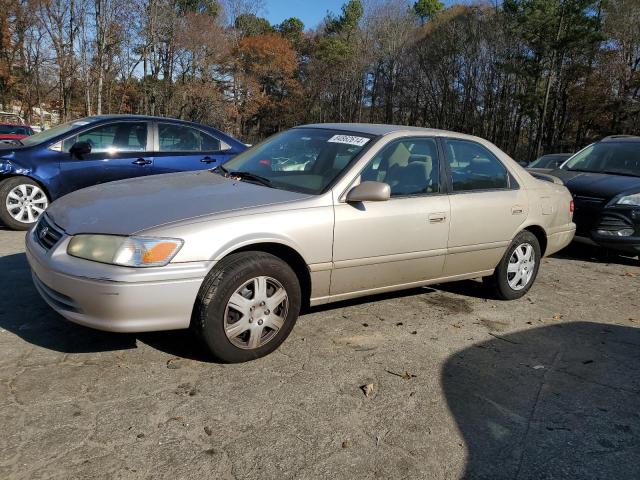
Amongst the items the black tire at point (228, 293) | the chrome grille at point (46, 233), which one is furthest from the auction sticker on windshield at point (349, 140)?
the chrome grille at point (46, 233)

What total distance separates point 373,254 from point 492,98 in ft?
158

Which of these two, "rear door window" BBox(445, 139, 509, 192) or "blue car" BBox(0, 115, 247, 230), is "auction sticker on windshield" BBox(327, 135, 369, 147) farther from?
"blue car" BBox(0, 115, 247, 230)

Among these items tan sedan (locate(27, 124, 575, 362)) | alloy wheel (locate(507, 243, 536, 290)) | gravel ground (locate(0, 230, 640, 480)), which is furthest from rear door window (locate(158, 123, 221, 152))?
alloy wheel (locate(507, 243, 536, 290))

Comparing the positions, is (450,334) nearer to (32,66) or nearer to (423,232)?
(423,232)

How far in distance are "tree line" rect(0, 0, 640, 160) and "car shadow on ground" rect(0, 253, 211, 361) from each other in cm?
2513

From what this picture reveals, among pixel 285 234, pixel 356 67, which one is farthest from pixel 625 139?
pixel 356 67

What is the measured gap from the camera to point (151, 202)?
11.4 feet

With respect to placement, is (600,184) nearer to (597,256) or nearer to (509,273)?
(597,256)

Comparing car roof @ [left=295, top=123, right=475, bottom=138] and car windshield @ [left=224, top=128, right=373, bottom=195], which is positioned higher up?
car roof @ [left=295, top=123, right=475, bottom=138]

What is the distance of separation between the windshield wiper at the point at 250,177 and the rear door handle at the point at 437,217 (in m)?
1.30

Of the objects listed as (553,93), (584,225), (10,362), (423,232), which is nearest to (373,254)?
(423,232)

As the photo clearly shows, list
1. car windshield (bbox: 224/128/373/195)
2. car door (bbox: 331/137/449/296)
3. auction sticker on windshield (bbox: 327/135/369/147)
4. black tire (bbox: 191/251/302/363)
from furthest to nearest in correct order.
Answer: auction sticker on windshield (bbox: 327/135/369/147)
car windshield (bbox: 224/128/373/195)
car door (bbox: 331/137/449/296)
black tire (bbox: 191/251/302/363)

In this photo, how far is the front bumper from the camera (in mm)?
2961

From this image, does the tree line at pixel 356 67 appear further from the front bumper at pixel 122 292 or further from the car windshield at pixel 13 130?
the front bumper at pixel 122 292
